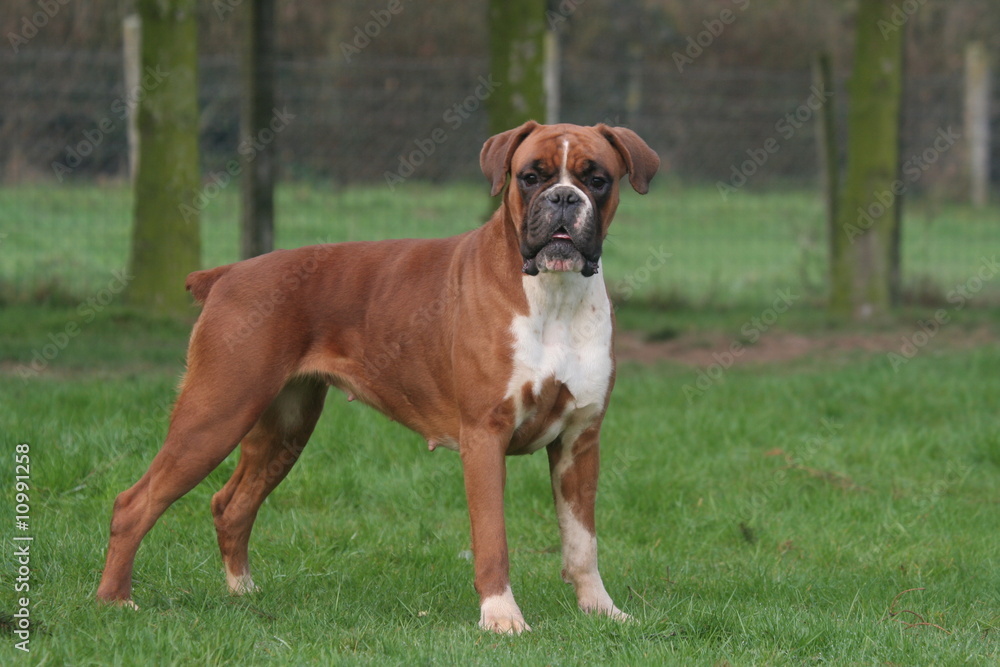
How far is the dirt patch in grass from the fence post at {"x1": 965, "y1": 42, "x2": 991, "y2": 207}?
18.6ft

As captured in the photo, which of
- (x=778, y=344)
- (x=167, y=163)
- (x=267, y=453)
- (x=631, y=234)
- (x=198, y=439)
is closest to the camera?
(x=198, y=439)

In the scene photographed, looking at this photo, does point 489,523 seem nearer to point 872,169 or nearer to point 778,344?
point 778,344

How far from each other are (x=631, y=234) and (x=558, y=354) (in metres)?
10.9

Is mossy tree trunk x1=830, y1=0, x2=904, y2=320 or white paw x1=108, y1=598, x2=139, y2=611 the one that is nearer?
white paw x1=108, y1=598, x2=139, y2=611

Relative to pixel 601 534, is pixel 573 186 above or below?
above

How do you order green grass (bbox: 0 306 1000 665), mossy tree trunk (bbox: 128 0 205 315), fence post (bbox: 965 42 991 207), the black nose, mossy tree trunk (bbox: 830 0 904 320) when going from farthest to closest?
1. fence post (bbox: 965 42 991 207)
2. mossy tree trunk (bbox: 830 0 904 320)
3. mossy tree trunk (bbox: 128 0 205 315)
4. the black nose
5. green grass (bbox: 0 306 1000 665)

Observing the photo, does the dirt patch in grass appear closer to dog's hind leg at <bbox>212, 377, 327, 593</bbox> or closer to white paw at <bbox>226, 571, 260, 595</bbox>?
dog's hind leg at <bbox>212, 377, 327, 593</bbox>

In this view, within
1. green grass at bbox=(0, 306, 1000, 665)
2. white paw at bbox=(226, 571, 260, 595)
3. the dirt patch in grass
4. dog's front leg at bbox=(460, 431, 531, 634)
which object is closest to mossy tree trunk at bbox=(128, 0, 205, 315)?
green grass at bbox=(0, 306, 1000, 665)

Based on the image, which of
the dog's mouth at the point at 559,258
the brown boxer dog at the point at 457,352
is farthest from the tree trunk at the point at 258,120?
the dog's mouth at the point at 559,258

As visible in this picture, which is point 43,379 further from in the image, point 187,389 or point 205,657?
point 205,657

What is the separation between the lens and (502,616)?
4.18m

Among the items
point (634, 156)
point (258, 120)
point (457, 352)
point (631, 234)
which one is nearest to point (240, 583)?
point (457, 352)

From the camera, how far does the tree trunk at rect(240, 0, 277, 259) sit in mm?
9703

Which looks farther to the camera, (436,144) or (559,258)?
(436,144)
